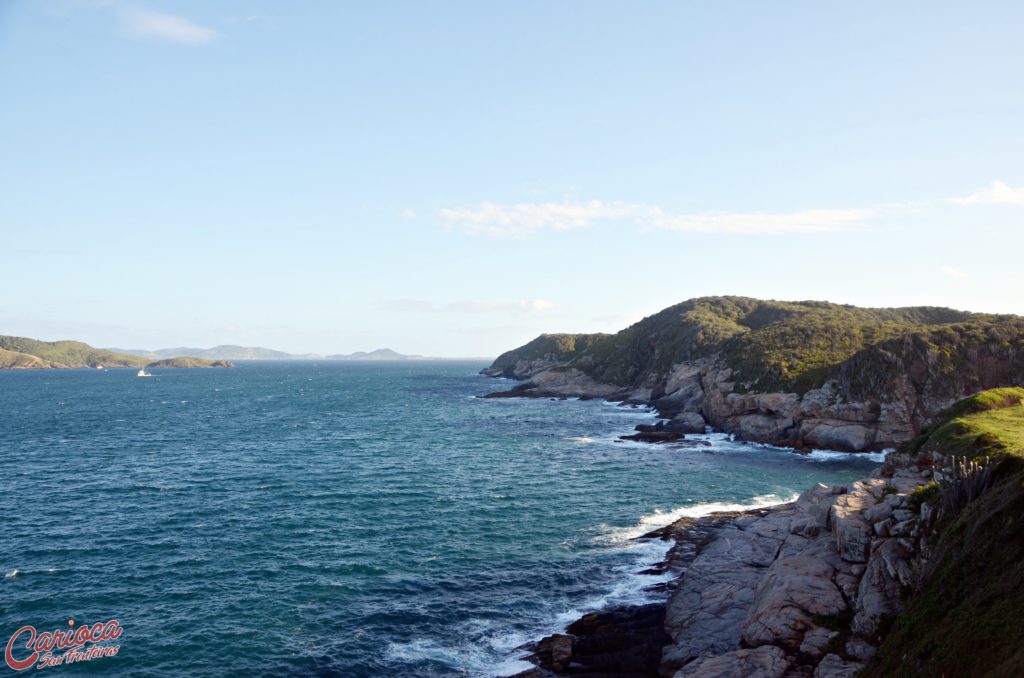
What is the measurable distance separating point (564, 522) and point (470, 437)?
4130 centimetres

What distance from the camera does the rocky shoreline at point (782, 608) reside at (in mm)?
21234

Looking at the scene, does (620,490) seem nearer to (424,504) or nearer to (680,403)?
(424,504)

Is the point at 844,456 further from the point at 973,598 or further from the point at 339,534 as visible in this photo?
the point at 339,534

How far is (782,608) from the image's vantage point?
77.8 ft

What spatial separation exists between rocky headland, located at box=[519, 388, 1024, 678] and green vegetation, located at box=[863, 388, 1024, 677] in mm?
49

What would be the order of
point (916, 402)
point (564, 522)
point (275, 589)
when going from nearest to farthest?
point (275, 589)
point (564, 522)
point (916, 402)

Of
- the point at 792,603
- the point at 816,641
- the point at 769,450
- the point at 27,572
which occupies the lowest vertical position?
the point at 27,572

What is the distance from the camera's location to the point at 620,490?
54094mm

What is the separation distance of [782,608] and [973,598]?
814cm

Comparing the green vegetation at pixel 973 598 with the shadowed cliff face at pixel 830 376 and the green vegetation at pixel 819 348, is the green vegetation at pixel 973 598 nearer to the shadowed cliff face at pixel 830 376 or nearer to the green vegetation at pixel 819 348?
the shadowed cliff face at pixel 830 376

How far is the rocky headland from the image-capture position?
16609 mm

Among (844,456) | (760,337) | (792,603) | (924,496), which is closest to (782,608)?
(792,603)

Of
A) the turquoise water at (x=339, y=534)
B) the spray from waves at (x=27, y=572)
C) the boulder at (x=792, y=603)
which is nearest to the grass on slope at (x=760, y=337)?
the turquoise water at (x=339, y=534)

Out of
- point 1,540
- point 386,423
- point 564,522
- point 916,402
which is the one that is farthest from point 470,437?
point 916,402
